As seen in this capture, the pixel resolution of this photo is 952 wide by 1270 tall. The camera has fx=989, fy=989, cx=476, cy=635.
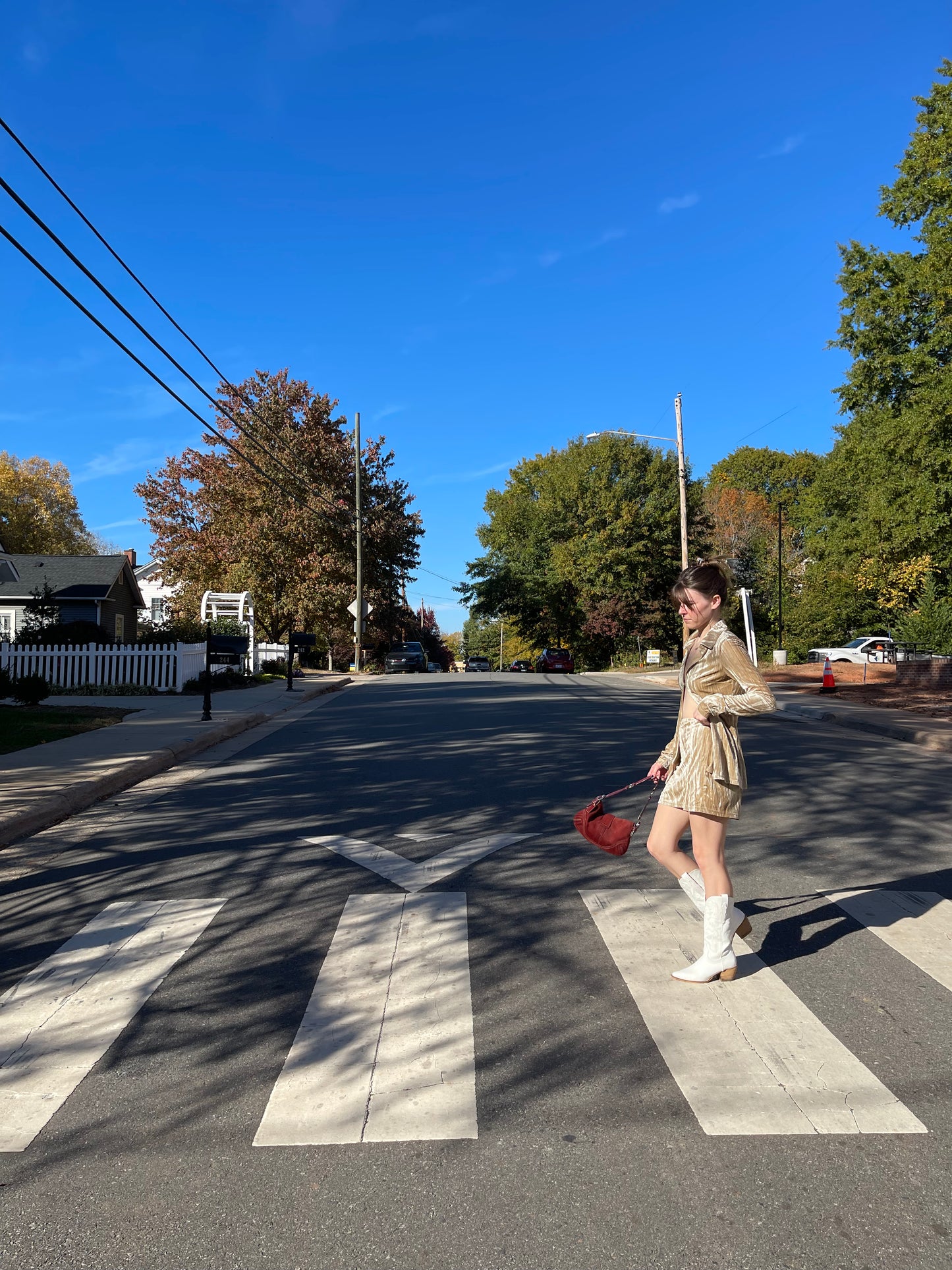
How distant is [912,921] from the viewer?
5.10m

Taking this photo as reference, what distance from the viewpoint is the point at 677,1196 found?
2.69 m

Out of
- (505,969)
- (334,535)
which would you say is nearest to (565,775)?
(505,969)

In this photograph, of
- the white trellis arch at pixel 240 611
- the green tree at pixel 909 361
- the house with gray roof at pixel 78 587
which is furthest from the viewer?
the house with gray roof at pixel 78 587

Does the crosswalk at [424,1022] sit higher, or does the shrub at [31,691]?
the shrub at [31,691]

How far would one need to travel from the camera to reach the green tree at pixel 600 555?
56688 mm

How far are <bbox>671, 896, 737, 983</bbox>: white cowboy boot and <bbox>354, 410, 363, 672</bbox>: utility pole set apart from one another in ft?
120

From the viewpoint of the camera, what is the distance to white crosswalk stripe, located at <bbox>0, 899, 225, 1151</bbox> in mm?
3309

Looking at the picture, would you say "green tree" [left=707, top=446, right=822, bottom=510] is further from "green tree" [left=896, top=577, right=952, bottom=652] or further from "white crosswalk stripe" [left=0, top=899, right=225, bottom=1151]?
"white crosswalk stripe" [left=0, top=899, right=225, bottom=1151]

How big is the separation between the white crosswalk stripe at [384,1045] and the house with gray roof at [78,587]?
35863 millimetres

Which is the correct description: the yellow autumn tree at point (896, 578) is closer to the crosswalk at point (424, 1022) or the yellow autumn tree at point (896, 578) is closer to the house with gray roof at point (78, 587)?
the house with gray roof at point (78, 587)

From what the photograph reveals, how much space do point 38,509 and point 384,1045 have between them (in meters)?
69.5

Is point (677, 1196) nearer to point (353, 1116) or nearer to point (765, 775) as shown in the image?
point (353, 1116)

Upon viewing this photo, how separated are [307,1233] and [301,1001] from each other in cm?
150

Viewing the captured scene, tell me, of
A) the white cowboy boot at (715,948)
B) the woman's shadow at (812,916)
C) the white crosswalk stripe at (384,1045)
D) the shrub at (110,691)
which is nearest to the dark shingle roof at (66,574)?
the shrub at (110,691)
